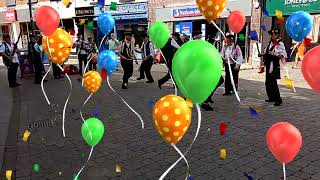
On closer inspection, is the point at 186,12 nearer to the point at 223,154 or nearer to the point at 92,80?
the point at 92,80

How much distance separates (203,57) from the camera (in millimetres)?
2668

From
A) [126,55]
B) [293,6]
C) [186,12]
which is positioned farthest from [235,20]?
[186,12]

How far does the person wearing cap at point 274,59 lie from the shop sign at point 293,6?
826 centimetres

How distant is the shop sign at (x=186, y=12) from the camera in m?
18.8

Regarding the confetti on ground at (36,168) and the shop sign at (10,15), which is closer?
the confetti on ground at (36,168)

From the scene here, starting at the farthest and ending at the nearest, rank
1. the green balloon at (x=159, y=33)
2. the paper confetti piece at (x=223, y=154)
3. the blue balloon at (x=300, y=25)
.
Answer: the green balloon at (x=159, y=33), the blue balloon at (x=300, y=25), the paper confetti piece at (x=223, y=154)

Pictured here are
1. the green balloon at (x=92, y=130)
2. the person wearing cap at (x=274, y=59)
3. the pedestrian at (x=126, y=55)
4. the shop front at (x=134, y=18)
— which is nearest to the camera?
the green balloon at (x=92, y=130)

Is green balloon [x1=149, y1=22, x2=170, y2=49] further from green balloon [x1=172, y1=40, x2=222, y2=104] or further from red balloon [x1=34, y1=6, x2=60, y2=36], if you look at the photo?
green balloon [x1=172, y1=40, x2=222, y2=104]

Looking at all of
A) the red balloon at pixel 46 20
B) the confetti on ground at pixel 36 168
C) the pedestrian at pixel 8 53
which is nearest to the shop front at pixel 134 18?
the pedestrian at pixel 8 53

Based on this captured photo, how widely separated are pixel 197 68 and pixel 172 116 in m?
0.45

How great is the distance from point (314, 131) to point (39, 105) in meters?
6.33

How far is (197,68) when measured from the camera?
2.68m

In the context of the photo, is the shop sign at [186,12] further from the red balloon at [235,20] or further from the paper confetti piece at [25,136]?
the paper confetti piece at [25,136]

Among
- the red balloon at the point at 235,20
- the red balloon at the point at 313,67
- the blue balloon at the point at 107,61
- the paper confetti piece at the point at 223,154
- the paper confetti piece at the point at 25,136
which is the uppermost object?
the red balloon at the point at 235,20
